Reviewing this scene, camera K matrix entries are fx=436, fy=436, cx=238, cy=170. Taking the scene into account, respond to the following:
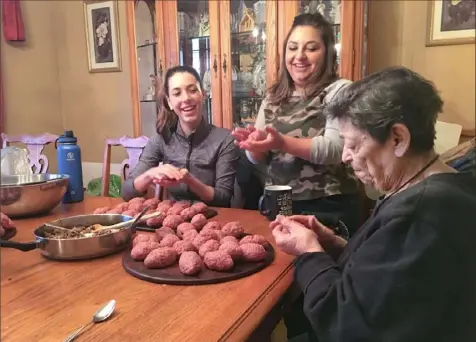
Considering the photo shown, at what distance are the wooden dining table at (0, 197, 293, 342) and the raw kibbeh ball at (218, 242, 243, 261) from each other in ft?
0.19

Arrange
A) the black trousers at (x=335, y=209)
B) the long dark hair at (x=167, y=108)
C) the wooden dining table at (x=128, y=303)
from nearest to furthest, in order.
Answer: the wooden dining table at (x=128, y=303), the black trousers at (x=335, y=209), the long dark hair at (x=167, y=108)

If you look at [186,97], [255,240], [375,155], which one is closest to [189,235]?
[255,240]

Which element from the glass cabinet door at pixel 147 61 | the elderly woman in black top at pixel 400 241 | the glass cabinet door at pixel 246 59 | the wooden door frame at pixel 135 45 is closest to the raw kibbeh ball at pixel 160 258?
the elderly woman in black top at pixel 400 241

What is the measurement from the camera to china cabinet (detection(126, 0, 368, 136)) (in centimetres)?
214

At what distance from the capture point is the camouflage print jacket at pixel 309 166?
1528 millimetres

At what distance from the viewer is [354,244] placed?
2.74 ft

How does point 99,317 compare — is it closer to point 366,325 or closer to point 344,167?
point 366,325

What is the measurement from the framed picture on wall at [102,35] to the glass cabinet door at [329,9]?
1.18 metres

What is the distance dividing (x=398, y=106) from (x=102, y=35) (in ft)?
8.56

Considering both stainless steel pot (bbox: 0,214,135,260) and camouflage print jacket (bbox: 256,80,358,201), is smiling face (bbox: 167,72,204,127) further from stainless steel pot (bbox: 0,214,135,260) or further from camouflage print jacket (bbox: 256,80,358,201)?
stainless steel pot (bbox: 0,214,135,260)

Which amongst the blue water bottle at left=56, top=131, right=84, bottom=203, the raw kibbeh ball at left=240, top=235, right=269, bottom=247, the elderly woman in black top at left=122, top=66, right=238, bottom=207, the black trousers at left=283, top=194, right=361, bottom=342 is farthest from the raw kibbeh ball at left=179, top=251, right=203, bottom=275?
the blue water bottle at left=56, top=131, right=84, bottom=203

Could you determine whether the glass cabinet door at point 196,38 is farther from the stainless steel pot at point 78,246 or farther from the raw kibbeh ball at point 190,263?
the raw kibbeh ball at point 190,263

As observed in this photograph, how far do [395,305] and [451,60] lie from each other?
5.87 feet

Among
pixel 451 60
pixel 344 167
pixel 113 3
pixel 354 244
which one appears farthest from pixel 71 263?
pixel 113 3
